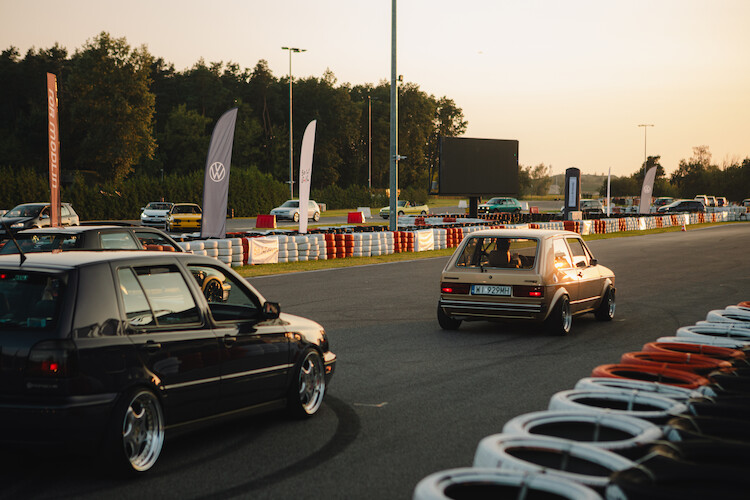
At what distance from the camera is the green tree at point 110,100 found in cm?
7562

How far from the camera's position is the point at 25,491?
481cm

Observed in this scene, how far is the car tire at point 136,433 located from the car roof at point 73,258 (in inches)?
36.2

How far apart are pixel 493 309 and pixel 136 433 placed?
684 cm

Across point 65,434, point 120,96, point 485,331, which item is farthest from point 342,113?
point 65,434

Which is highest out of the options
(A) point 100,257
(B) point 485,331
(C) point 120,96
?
(C) point 120,96

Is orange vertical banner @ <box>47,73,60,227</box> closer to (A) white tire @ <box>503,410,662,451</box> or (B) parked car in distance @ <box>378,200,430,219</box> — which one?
(A) white tire @ <box>503,410,662,451</box>

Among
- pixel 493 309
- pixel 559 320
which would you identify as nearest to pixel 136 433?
pixel 493 309

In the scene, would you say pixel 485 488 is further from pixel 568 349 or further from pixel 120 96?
pixel 120 96

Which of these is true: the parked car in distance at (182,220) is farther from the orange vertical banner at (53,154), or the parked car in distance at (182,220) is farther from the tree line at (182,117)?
the tree line at (182,117)

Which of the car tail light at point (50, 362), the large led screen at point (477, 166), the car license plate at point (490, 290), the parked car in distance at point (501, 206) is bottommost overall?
the car license plate at point (490, 290)

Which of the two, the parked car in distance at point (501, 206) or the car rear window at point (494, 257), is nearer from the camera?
the car rear window at point (494, 257)

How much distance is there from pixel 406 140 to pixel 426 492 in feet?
399

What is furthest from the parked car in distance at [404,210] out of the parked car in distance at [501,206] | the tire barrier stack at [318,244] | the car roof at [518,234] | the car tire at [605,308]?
the car roof at [518,234]

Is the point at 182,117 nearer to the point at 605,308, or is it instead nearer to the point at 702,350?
the point at 605,308
